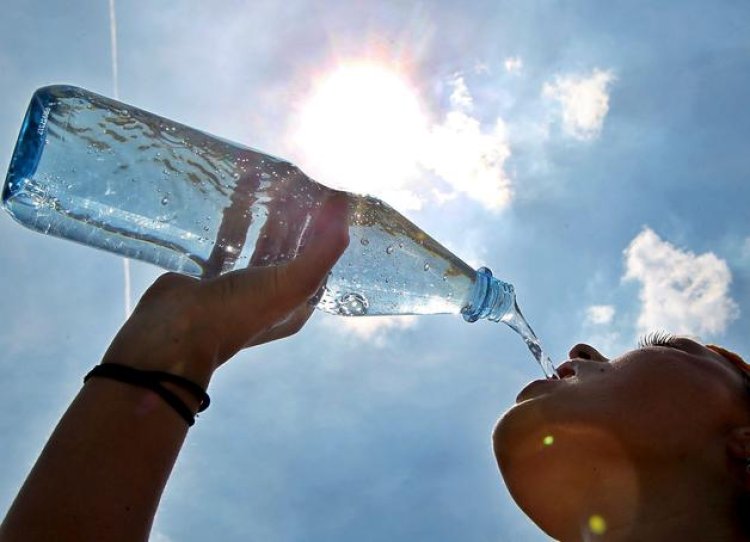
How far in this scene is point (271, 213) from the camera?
284cm

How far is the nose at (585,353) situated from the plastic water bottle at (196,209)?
0.50 feet

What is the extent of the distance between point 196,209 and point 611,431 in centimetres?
200

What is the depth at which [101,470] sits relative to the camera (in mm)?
1366

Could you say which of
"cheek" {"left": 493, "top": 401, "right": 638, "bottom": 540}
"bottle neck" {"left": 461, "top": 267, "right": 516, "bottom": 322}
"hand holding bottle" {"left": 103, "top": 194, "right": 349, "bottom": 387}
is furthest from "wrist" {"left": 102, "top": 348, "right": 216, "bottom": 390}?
"bottle neck" {"left": 461, "top": 267, "right": 516, "bottom": 322}

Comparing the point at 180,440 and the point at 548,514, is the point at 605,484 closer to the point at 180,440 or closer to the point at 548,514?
the point at 548,514

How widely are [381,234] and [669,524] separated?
1.69 meters

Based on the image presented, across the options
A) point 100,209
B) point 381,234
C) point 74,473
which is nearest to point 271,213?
point 381,234

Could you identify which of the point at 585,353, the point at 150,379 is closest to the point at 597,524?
the point at 585,353

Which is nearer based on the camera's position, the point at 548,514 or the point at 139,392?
the point at 139,392

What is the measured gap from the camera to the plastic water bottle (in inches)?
106

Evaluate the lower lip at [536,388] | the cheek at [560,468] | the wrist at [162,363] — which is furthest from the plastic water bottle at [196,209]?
the wrist at [162,363]

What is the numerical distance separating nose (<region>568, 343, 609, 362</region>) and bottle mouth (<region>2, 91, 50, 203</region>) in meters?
2.45

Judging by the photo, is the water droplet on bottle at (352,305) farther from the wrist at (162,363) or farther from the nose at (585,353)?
the wrist at (162,363)

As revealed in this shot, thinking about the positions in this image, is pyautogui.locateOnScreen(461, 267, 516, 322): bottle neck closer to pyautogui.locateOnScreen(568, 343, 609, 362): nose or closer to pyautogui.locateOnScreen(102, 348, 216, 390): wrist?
pyautogui.locateOnScreen(568, 343, 609, 362): nose
